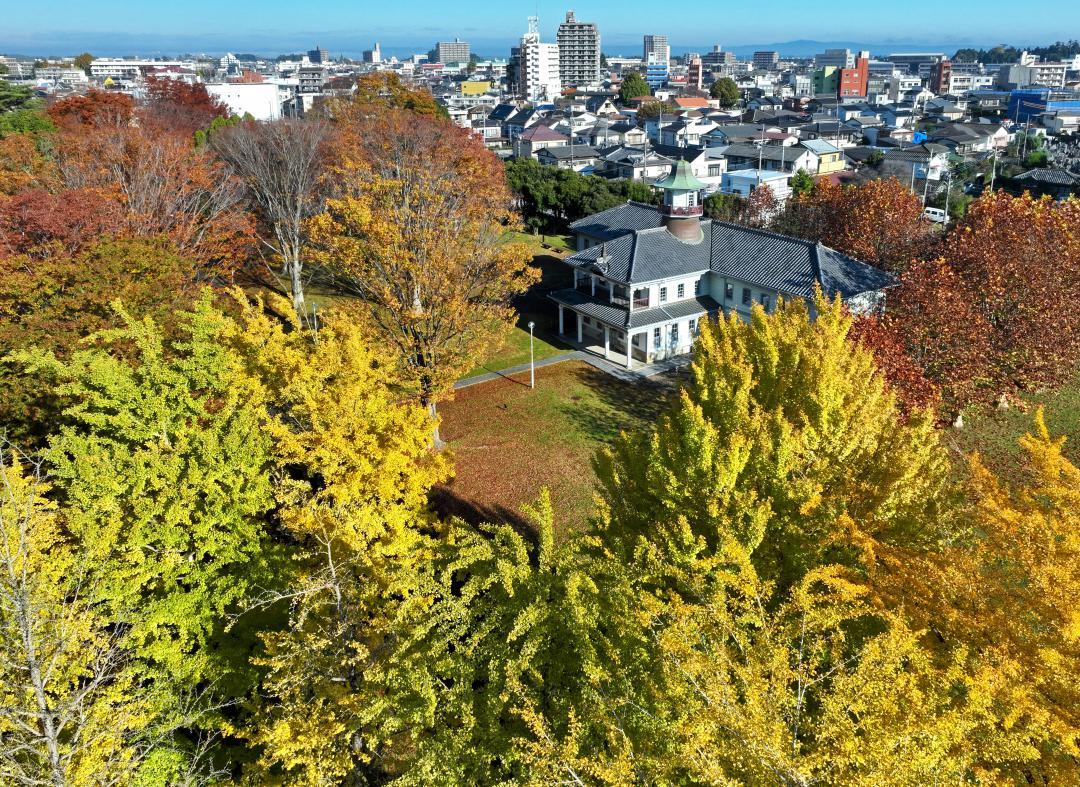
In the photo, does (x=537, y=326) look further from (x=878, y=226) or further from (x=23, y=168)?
(x=23, y=168)

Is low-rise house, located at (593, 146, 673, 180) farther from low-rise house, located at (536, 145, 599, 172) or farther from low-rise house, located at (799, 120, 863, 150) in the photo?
low-rise house, located at (799, 120, 863, 150)

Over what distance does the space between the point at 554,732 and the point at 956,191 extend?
72029mm

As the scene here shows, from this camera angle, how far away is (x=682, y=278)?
3309cm

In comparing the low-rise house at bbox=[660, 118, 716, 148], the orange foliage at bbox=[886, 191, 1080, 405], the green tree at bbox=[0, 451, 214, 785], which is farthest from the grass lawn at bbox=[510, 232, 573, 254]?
the low-rise house at bbox=[660, 118, 716, 148]

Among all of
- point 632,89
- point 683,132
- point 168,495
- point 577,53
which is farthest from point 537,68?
point 168,495

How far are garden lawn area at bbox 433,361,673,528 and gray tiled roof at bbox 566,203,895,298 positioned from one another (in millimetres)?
5653

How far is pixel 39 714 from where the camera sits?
8102mm

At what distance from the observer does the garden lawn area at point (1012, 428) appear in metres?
23.0

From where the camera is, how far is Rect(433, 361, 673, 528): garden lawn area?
21.6 meters

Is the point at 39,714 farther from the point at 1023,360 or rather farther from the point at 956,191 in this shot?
the point at 956,191

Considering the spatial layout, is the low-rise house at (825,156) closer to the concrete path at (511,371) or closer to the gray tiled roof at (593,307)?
the gray tiled roof at (593,307)

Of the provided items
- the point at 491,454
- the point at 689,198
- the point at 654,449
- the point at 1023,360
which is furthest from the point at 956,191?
the point at 654,449

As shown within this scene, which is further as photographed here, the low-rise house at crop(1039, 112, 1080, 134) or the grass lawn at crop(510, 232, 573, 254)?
the low-rise house at crop(1039, 112, 1080, 134)

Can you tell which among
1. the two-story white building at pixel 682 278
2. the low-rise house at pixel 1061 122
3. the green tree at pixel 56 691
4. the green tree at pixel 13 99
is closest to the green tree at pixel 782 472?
the green tree at pixel 56 691
